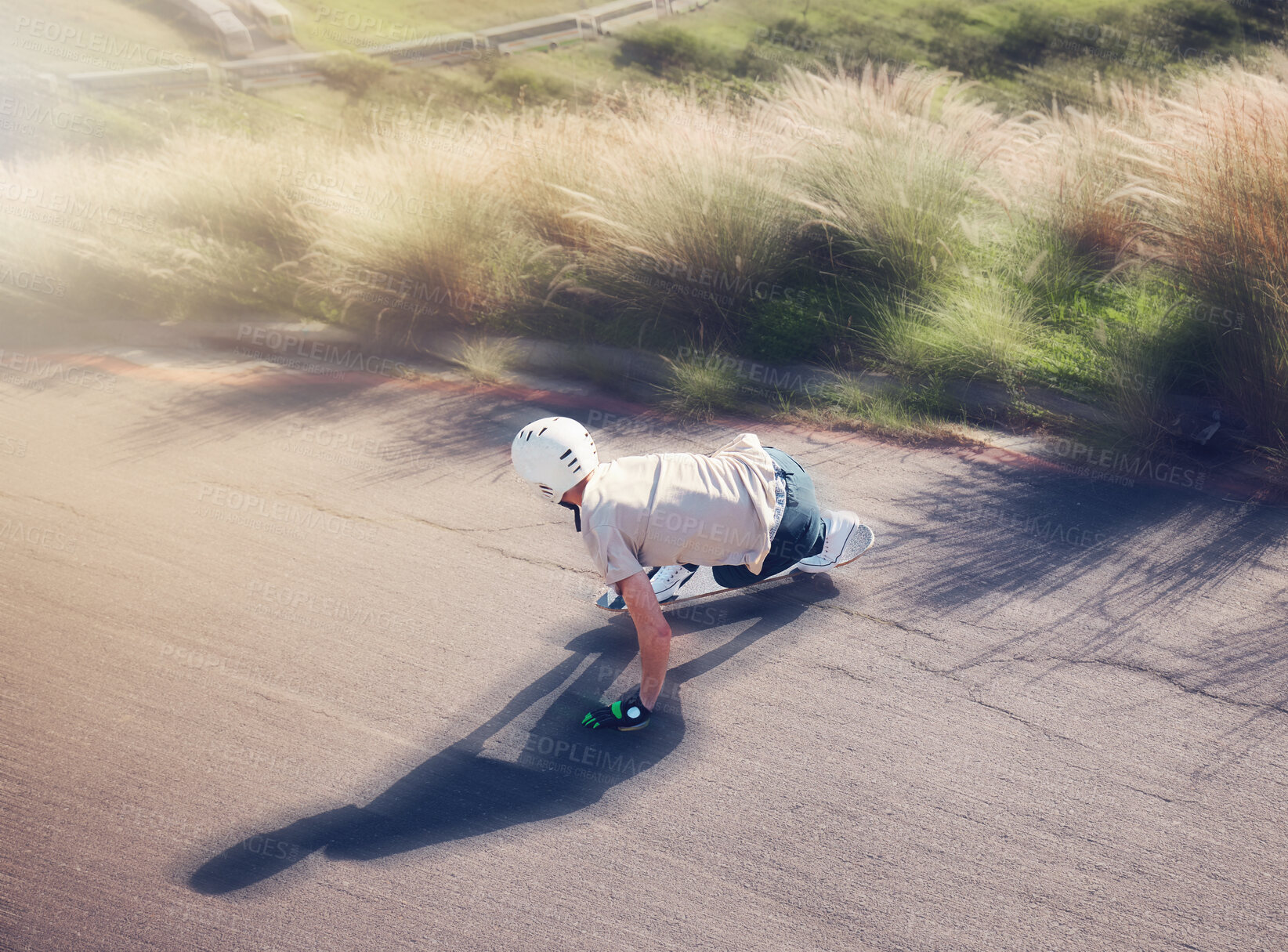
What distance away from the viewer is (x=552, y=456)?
2920 mm

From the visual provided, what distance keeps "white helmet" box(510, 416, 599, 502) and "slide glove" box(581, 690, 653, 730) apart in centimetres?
92

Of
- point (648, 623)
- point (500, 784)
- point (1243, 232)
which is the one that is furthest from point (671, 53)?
point (500, 784)

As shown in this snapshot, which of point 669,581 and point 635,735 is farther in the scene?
point 669,581

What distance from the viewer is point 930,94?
7.80 meters

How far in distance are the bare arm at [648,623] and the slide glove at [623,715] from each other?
171mm

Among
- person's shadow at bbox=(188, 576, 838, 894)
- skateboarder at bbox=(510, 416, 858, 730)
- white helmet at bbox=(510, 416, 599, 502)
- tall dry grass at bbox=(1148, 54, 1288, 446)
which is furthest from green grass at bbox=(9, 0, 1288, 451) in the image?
white helmet at bbox=(510, 416, 599, 502)

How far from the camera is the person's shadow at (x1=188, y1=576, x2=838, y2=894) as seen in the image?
2963mm

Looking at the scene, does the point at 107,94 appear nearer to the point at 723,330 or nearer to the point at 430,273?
the point at 430,273

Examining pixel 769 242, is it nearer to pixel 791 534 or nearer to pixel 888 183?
pixel 888 183

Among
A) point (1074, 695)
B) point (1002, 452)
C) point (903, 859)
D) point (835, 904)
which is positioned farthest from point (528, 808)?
point (1002, 452)

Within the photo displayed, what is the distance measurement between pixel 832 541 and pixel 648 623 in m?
1.31

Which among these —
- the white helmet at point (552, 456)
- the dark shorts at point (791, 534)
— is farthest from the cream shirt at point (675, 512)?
the dark shorts at point (791, 534)

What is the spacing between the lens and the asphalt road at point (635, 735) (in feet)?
8.95

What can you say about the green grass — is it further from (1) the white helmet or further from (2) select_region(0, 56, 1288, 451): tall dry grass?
(1) the white helmet
